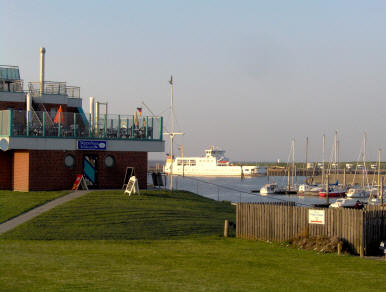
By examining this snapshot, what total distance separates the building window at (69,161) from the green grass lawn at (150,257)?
13.1 feet

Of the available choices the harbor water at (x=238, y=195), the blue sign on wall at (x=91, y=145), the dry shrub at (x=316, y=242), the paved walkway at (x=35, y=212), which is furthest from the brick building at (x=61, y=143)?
the dry shrub at (x=316, y=242)

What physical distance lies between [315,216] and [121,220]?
10214 millimetres

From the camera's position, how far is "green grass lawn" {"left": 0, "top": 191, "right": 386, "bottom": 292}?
17.2 m

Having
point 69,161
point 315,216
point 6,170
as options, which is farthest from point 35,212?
point 315,216

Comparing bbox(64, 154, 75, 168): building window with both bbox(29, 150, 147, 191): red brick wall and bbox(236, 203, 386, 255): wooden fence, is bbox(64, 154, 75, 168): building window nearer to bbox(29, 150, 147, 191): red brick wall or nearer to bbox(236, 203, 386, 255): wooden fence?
bbox(29, 150, 147, 191): red brick wall

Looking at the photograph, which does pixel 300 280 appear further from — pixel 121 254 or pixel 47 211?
pixel 47 211

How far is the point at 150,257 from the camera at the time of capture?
2252cm

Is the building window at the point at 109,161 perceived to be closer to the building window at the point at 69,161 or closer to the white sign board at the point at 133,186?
the building window at the point at 69,161

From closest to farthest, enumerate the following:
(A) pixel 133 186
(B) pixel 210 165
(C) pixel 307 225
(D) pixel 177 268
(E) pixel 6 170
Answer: (D) pixel 177 268 → (C) pixel 307 225 → (A) pixel 133 186 → (E) pixel 6 170 → (B) pixel 210 165

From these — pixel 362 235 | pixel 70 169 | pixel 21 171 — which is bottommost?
pixel 362 235

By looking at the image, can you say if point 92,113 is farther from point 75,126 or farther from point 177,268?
point 177,268

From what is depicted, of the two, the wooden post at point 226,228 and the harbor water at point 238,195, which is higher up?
the wooden post at point 226,228

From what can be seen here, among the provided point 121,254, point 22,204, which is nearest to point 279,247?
point 121,254

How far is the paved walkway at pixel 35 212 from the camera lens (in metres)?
28.8
